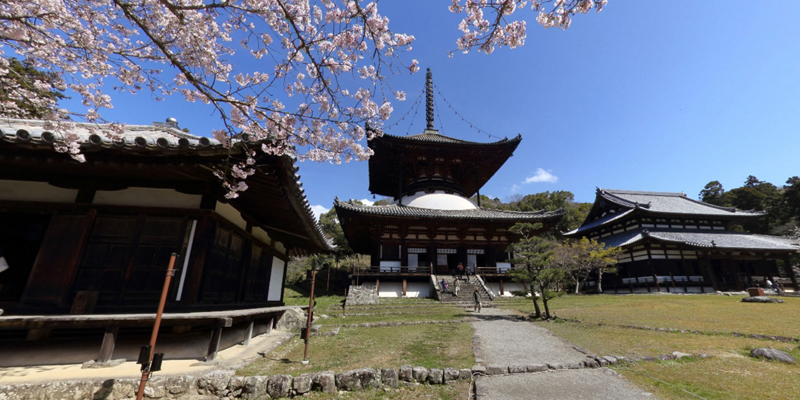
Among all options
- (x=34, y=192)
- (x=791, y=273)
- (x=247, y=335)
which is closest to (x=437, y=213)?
(x=247, y=335)

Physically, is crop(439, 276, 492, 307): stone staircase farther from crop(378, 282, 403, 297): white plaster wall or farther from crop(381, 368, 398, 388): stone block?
crop(381, 368, 398, 388): stone block

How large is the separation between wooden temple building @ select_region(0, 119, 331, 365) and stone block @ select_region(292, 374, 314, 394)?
1443 millimetres

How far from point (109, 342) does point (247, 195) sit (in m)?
2.93

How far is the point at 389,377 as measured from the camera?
4.20 m

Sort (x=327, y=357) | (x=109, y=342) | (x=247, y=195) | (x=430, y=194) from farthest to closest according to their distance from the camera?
(x=430, y=194) → (x=247, y=195) → (x=327, y=357) → (x=109, y=342)

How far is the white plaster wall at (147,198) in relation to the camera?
5086mm

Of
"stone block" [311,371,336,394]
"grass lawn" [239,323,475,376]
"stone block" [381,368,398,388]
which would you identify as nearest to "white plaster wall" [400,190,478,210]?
"grass lawn" [239,323,475,376]

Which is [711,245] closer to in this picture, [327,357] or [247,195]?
[327,357]

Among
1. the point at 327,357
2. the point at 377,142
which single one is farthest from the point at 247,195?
the point at 377,142

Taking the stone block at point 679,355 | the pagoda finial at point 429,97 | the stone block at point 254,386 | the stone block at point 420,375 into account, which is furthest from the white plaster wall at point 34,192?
the pagoda finial at point 429,97

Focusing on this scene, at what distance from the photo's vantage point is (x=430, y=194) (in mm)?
21125

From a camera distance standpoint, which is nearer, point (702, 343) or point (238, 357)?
point (238, 357)

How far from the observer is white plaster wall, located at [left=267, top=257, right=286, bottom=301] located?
33.5ft

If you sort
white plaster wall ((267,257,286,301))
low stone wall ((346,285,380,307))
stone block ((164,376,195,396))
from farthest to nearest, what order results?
1. low stone wall ((346,285,380,307))
2. white plaster wall ((267,257,286,301))
3. stone block ((164,376,195,396))
